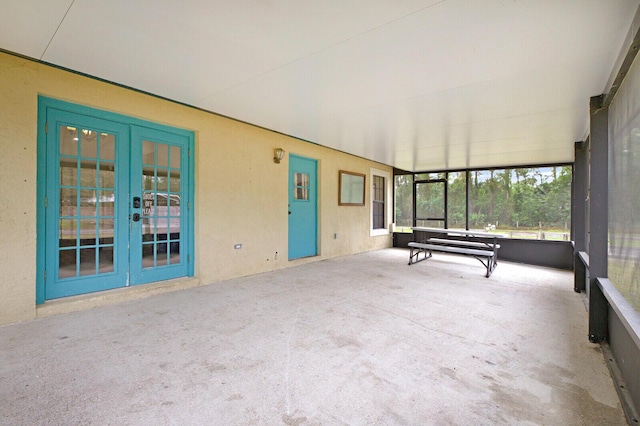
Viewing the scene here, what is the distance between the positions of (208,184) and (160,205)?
69 centimetres

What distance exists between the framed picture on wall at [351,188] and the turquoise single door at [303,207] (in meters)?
0.82

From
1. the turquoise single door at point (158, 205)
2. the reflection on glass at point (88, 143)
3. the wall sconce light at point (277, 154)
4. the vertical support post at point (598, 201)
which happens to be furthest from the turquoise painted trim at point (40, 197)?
the vertical support post at point (598, 201)

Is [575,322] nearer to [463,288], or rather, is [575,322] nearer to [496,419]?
[463,288]

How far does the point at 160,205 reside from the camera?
12.1ft

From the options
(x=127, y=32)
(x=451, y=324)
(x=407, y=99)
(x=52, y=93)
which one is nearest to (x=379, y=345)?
(x=451, y=324)

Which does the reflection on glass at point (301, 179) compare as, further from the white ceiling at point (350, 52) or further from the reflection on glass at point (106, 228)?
the reflection on glass at point (106, 228)

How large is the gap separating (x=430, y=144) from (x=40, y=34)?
5.04m

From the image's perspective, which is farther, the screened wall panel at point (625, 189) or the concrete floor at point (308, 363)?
the screened wall panel at point (625, 189)

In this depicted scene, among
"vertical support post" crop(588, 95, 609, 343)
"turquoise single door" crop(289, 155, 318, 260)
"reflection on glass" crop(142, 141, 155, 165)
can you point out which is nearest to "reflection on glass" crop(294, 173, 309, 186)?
"turquoise single door" crop(289, 155, 318, 260)

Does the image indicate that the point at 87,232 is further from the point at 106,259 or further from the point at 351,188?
the point at 351,188

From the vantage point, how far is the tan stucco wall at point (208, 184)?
2588 millimetres

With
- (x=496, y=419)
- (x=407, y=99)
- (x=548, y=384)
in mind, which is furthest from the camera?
(x=407, y=99)

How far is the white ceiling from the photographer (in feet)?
5.86

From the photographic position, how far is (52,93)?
9.25ft
